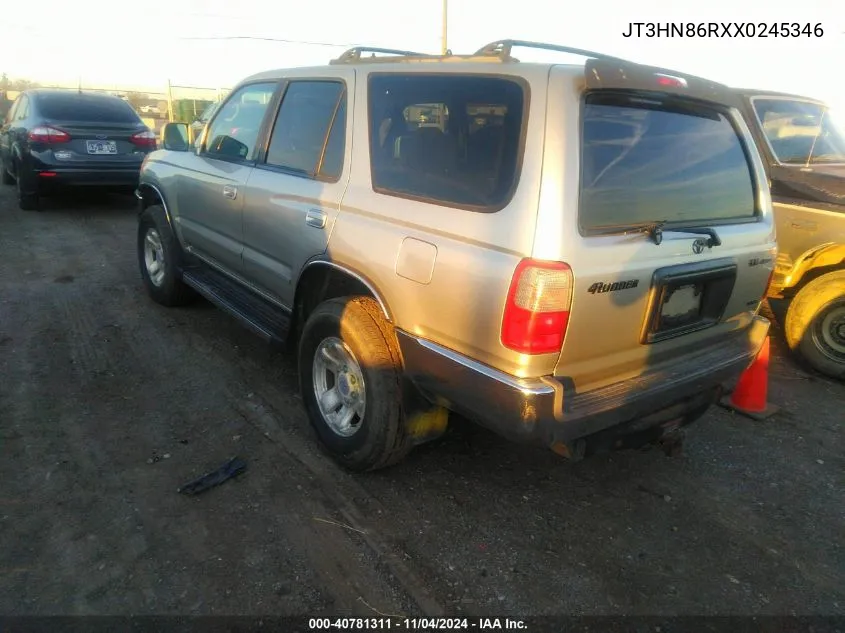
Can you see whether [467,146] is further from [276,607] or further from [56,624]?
[56,624]

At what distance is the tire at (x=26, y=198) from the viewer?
8867mm

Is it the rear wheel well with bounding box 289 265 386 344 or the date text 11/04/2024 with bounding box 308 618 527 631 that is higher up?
the rear wheel well with bounding box 289 265 386 344

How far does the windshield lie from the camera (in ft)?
16.3

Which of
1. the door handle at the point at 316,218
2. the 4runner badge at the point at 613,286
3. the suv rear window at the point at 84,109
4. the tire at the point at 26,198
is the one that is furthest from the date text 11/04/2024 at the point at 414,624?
the tire at the point at 26,198

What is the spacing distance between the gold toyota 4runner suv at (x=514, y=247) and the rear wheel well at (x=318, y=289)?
0.01m

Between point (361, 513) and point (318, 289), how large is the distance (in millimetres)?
1215

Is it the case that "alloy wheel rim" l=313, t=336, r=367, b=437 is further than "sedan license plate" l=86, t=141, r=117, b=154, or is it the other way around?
"sedan license plate" l=86, t=141, r=117, b=154

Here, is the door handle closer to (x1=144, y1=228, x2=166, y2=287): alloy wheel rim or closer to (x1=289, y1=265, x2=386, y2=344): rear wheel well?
(x1=289, y1=265, x2=386, y2=344): rear wheel well

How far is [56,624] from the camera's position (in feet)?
7.04

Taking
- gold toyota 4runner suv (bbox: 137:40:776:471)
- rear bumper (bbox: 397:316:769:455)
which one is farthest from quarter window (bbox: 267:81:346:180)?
rear bumper (bbox: 397:316:769:455)

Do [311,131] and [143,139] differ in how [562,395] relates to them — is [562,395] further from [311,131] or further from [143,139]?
[143,139]

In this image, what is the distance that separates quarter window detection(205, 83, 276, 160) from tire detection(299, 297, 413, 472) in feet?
5.04

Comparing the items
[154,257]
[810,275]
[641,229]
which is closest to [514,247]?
[641,229]

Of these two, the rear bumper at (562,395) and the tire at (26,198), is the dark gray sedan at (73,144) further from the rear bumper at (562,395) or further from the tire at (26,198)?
the rear bumper at (562,395)
